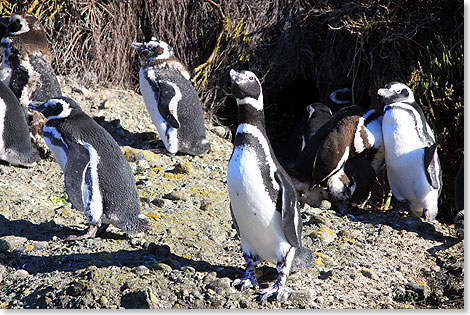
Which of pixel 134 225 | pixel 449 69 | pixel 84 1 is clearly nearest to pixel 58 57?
pixel 84 1

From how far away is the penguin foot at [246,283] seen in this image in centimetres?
284

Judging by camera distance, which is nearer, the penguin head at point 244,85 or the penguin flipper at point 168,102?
the penguin head at point 244,85

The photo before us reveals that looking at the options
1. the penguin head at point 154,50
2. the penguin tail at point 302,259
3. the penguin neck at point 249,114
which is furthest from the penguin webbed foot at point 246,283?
the penguin head at point 154,50

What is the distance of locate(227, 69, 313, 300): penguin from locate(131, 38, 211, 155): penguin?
2.25 m

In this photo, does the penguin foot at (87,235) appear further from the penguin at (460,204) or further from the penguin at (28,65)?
the penguin at (460,204)

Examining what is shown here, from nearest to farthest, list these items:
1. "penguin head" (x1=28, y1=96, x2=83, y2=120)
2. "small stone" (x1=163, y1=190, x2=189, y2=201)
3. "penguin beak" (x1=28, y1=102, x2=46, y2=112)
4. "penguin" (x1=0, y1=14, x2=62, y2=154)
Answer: "penguin head" (x1=28, y1=96, x2=83, y2=120) < "penguin beak" (x1=28, y1=102, x2=46, y2=112) < "small stone" (x1=163, y1=190, x2=189, y2=201) < "penguin" (x1=0, y1=14, x2=62, y2=154)

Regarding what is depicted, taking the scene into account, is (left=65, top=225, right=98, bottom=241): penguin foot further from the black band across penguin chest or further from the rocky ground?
the black band across penguin chest

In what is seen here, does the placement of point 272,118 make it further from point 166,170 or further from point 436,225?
point 436,225

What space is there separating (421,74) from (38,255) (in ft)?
11.9

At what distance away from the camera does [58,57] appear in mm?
5957

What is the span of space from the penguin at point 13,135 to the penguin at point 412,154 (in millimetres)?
2497

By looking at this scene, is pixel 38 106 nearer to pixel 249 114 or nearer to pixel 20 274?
pixel 20 274

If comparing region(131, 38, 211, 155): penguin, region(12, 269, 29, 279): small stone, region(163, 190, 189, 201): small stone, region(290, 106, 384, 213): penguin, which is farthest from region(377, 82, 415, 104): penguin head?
region(12, 269, 29, 279): small stone

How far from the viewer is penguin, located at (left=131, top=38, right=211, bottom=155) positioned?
5066mm
